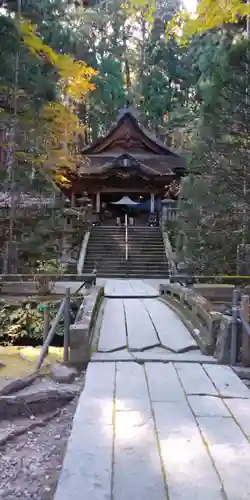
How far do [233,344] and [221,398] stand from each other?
1.06 m

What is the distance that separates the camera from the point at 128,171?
2480 cm

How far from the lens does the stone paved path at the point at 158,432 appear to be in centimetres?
228

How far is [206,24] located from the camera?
3500 mm

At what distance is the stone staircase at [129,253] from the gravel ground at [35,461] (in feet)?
46.0

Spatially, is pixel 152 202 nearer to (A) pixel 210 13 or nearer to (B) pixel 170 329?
(B) pixel 170 329

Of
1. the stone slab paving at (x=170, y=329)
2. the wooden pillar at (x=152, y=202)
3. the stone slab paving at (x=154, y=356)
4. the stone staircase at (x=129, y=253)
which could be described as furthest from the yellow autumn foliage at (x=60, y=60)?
the wooden pillar at (x=152, y=202)

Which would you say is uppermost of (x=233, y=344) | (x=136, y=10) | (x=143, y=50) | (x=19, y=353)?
(x=143, y=50)

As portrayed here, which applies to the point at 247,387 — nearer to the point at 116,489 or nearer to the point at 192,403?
the point at 192,403

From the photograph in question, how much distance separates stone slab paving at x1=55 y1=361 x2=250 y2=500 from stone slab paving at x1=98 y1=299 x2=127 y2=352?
1.13 metres

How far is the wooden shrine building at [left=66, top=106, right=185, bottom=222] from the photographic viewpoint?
24.7 metres

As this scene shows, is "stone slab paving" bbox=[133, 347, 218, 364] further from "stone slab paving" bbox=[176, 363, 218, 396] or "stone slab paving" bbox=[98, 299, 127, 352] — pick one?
"stone slab paving" bbox=[98, 299, 127, 352]

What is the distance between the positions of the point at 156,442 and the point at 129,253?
Result: 1678 cm

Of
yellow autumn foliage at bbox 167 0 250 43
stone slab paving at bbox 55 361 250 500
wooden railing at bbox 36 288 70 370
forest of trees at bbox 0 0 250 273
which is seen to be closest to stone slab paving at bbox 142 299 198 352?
stone slab paving at bbox 55 361 250 500

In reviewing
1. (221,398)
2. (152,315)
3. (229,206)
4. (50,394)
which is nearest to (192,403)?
(221,398)
